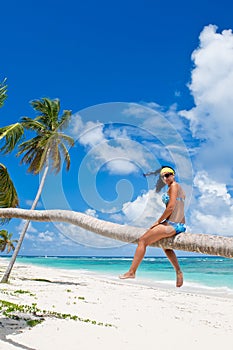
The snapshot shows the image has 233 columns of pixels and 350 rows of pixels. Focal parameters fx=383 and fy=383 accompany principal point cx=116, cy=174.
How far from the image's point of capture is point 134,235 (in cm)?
325

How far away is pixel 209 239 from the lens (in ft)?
8.94

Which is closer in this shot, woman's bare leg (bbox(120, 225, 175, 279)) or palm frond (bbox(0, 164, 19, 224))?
woman's bare leg (bbox(120, 225, 175, 279))

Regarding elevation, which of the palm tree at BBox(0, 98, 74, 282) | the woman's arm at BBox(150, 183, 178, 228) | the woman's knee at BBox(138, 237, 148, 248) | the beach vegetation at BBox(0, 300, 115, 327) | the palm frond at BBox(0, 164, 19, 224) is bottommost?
the beach vegetation at BBox(0, 300, 115, 327)

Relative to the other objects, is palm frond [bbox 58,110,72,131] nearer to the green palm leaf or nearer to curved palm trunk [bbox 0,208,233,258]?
the green palm leaf

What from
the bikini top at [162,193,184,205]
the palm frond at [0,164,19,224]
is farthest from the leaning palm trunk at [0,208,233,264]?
the palm frond at [0,164,19,224]

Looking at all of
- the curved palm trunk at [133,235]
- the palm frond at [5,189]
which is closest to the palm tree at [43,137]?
the palm frond at [5,189]

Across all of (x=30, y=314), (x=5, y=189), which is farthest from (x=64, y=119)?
(x=30, y=314)

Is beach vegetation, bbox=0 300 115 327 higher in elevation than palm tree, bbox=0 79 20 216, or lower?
lower

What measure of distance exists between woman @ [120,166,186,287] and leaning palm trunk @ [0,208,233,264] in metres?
0.06

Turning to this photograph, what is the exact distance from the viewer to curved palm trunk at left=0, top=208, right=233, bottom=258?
2666 mm

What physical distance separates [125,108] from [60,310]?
8092 mm

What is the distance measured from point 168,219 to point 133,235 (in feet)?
1.07

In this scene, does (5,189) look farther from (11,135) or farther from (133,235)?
(133,235)

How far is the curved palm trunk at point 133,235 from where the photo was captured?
2.67 metres
